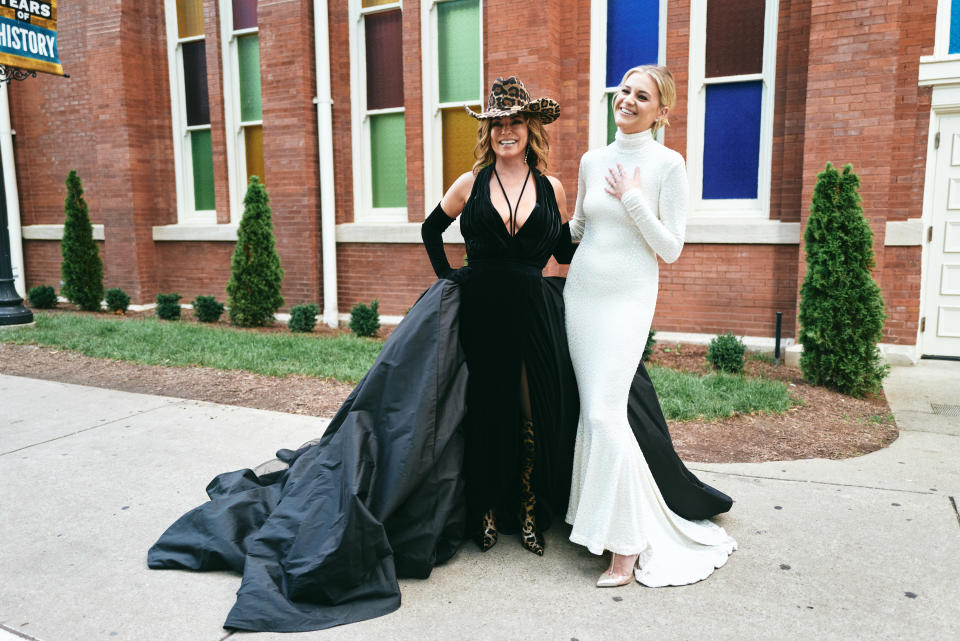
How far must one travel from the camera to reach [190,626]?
2.67 meters

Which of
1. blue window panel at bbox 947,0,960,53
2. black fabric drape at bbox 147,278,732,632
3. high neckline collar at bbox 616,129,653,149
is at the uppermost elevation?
blue window panel at bbox 947,0,960,53

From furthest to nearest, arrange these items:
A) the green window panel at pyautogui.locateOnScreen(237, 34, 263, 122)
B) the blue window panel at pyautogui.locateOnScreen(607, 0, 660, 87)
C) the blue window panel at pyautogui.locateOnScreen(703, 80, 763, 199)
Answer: the green window panel at pyautogui.locateOnScreen(237, 34, 263, 122) < the blue window panel at pyautogui.locateOnScreen(607, 0, 660, 87) < the blue window panel at pyautogui.locateOnScreen(703, 80, 763, 199)

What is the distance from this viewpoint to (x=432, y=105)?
9.76 metres

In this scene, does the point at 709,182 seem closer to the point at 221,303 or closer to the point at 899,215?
the point at 899,215

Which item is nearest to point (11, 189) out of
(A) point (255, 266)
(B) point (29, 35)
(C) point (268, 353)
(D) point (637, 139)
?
(B) point (29, 35)

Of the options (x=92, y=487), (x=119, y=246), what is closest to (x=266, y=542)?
(x=92, y=487)

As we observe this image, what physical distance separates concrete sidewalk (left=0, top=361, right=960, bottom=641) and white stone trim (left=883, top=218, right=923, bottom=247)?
3150mm

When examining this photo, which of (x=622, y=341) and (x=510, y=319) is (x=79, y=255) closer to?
(x=510, y=319)

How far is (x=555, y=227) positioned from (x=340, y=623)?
194 cm

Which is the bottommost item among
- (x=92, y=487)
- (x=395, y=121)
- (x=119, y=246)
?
(x=92, y=487)

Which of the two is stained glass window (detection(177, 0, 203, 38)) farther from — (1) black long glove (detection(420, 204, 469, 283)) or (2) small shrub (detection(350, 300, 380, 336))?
(1) black long glove (detection(420, 204, 469, 283))

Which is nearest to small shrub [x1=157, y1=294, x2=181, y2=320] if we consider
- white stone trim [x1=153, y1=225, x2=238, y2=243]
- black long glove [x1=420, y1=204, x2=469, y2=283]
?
white stone trim [x1=153, y1=225, x2=238, y2=243]

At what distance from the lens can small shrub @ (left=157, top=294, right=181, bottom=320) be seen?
11086 millimetres

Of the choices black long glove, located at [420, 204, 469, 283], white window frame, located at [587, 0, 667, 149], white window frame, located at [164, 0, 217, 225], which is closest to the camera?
black long glove, located at [420, 204, 469, 283]
